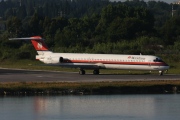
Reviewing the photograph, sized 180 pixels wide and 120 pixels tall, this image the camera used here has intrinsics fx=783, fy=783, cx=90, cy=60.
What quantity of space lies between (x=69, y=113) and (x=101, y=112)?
217cm

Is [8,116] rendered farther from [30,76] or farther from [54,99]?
[30,76]

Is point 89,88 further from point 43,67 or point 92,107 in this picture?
point 43,67

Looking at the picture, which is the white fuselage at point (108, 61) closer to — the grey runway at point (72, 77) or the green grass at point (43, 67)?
the grey runway at point (72, 77)

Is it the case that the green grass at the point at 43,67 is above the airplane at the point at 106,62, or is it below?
below

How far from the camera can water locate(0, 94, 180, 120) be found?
50.2 m

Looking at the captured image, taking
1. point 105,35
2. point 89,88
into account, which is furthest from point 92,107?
point 105,35

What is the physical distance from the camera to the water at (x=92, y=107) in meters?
50.2

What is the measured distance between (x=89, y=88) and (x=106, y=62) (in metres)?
17.6

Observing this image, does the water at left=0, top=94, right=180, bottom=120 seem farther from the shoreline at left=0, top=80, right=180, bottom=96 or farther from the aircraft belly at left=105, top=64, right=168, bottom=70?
the aircraft belly at left=105, top=64, right=168, bottom=70

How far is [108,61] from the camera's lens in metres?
81.4

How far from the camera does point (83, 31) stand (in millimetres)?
182250

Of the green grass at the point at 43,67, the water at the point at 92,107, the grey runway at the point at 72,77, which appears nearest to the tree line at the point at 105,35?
the green grass at the point at 43,67

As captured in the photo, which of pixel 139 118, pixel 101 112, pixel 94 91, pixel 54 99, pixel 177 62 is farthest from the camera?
pixel 177 62

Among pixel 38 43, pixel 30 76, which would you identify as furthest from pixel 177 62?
pixel 30 76
